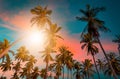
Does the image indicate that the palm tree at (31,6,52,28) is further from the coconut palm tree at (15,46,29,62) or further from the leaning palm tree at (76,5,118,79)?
the coconut palm tree at (15,46,29,62)

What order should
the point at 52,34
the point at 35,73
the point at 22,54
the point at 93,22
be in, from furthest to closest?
1. the point at 35,73
2. the point at 22,54
3. the point at 52,34
4. the point at 93,22

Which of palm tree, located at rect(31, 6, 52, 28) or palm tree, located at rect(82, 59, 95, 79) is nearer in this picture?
palm tree, located at rect(31, 6, 52, 28)

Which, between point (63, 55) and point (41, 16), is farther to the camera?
point (63, 55)

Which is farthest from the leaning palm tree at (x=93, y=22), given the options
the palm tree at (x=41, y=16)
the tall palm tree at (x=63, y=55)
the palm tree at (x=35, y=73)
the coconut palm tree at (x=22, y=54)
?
the palm tree at (x=35, y=73)

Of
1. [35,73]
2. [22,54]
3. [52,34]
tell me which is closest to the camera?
[52,34]

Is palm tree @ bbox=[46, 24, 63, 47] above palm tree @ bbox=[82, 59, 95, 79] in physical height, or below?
above

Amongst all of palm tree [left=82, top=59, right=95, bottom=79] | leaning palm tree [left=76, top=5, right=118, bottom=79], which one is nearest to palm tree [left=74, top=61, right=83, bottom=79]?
palm tree [left=82, top=59, right=95, bottom=79]

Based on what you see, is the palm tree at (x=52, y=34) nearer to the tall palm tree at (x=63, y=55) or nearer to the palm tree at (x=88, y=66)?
the tall palm tree at (x=63, y=55)

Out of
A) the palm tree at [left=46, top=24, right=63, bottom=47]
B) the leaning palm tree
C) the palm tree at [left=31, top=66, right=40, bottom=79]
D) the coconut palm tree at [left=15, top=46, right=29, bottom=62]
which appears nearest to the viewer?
the leaning palm tree

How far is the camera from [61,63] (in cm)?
5422

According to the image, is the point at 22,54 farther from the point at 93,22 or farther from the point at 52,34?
the point at 93,22

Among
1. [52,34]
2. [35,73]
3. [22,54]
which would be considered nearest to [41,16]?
[52,34]

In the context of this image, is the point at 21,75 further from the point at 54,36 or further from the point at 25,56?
the point at 54,36

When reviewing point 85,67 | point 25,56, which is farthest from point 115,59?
point 25,56
